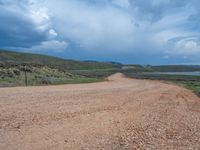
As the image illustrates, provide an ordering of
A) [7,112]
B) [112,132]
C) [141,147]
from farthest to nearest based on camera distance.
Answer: [7,112] < [112,132] < [141,147]

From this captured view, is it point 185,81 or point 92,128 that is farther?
point 185,81

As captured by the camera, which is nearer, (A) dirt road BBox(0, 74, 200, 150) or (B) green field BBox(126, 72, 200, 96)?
(A) dirt road BBox(0, 74, 200, 150)

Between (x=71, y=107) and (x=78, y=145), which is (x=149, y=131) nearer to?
(x=78, y=145)

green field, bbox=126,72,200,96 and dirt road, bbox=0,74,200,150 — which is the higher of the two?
dirt road, bbox=0,74,200,150

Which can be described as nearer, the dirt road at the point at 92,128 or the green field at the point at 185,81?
the dirt road at the point at 92,128

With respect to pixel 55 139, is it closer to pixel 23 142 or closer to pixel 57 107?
pixel 23 142

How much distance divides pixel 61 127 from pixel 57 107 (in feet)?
17.8

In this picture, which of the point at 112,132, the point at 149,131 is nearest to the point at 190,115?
the point at 149,131

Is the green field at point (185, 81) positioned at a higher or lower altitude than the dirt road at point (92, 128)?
lower

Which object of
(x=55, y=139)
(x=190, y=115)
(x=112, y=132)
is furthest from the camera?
(x=190, y=115)

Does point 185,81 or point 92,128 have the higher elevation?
point 92,128

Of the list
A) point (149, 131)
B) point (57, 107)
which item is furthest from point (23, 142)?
point (57, 107)

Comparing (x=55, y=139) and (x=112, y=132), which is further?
(x=112, y=132)

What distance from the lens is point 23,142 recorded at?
9.96 meters
